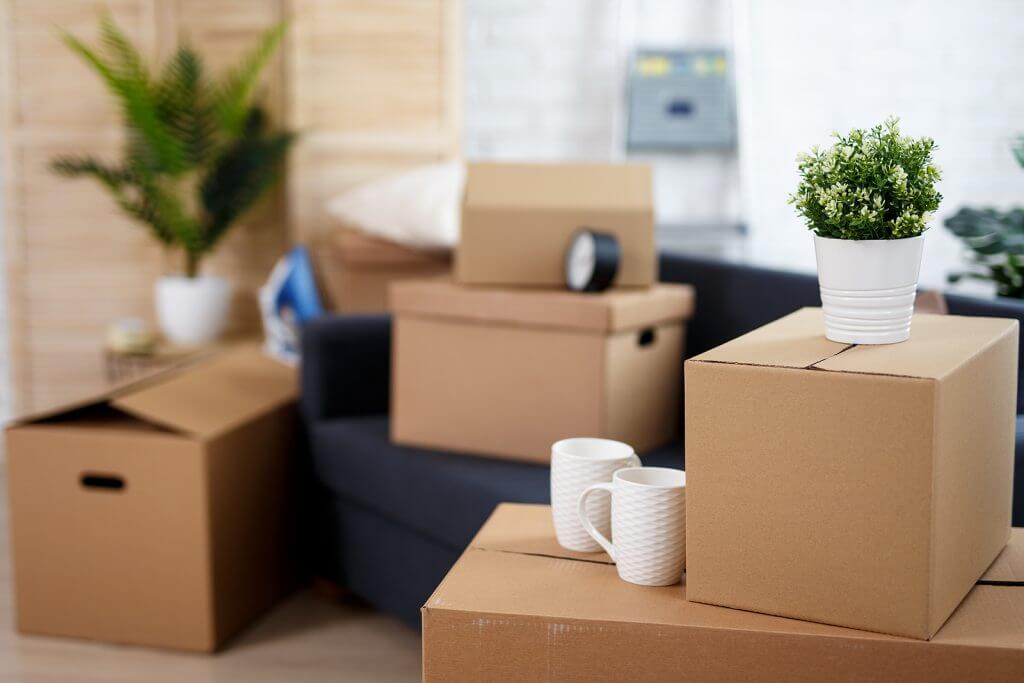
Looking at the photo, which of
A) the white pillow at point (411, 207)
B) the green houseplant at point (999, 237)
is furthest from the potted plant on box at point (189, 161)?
the green houseplant at point (999, 237)

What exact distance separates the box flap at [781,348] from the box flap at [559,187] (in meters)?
0.90

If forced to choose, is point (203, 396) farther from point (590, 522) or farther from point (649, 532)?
point (649, 532)

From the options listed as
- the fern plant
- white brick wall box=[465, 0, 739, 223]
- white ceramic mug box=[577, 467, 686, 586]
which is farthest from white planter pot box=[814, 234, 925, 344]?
the fern plant

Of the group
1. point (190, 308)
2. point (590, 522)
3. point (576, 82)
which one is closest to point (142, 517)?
point (190, 308)

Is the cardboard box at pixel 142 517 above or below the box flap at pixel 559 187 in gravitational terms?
below

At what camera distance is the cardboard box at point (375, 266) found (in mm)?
2785

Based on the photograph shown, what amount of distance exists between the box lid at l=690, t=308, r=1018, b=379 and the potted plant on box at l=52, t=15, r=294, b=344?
2.26 metres

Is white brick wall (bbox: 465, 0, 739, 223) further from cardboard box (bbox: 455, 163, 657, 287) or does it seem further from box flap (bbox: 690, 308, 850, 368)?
box flap (bbox: 690, 308, 850, 368)

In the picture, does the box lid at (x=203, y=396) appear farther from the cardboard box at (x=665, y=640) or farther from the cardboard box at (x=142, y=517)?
the cardboard box at (x=665, y=640)

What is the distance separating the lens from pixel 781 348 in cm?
106

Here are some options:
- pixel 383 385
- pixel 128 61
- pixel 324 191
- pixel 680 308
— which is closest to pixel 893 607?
pixel 680 308

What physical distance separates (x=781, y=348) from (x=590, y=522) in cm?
28

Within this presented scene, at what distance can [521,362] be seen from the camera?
1.97m

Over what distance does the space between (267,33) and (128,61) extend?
44 centimetres
